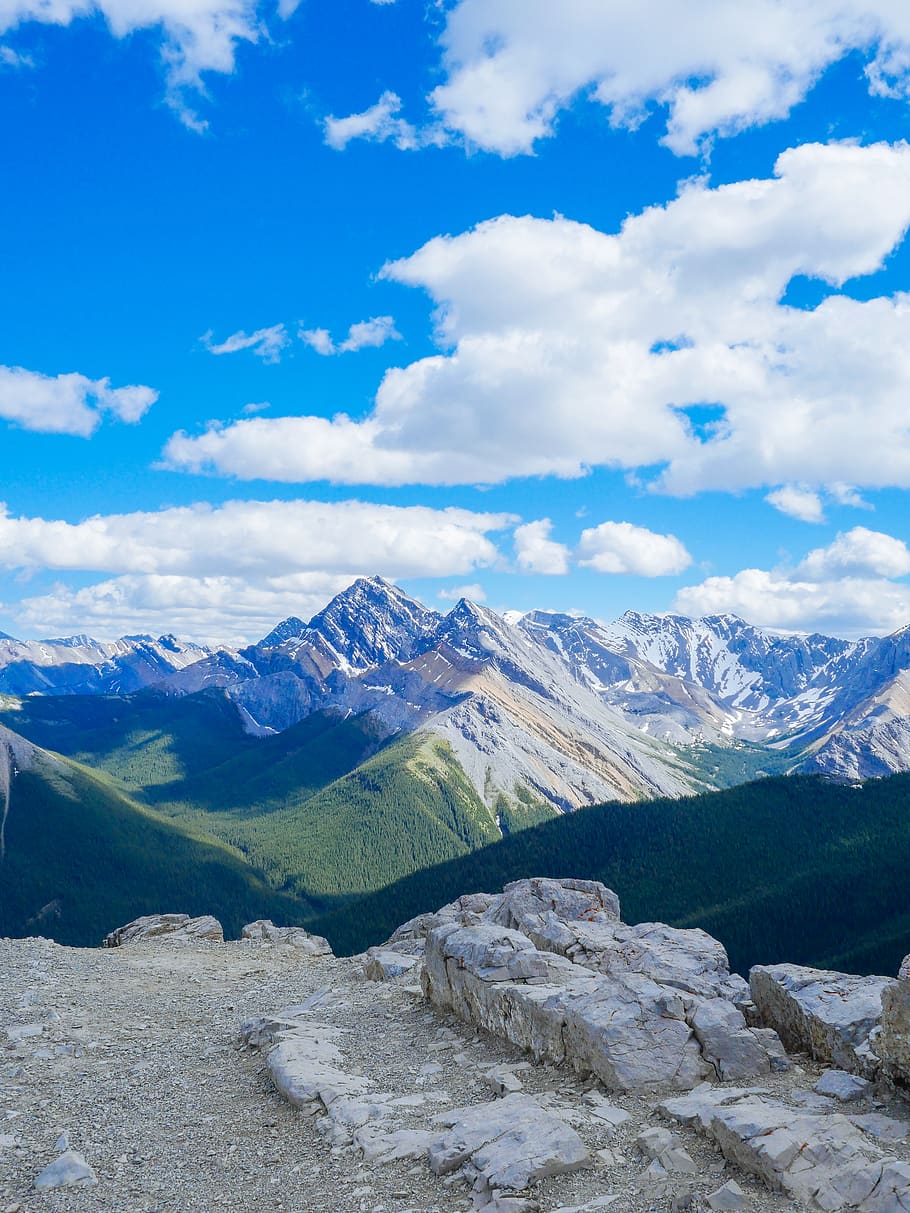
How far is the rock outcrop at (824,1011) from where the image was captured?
787 inches

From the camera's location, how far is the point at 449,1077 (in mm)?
21391

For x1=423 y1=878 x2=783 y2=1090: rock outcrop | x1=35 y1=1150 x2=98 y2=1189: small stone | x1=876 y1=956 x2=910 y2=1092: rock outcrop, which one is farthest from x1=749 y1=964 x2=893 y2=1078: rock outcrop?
x1=35 y1=1150 x2=98 y2=1189: small stone

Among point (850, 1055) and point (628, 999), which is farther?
point (628, 999)

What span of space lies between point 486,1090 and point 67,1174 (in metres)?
9.74

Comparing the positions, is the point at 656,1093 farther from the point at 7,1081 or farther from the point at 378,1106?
the point at 7,1081

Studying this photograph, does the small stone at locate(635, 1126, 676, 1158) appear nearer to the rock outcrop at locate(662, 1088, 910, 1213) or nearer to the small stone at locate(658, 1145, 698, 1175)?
the small stone at locate(658, 1145, 698, 1175)

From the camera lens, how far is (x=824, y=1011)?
848 inches

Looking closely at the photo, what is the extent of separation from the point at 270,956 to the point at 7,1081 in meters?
21.7

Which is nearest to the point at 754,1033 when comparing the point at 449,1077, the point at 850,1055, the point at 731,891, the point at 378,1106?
the point at 850,1055

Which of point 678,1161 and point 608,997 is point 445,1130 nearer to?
point 678,1161

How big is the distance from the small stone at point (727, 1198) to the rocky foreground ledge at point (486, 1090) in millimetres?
68

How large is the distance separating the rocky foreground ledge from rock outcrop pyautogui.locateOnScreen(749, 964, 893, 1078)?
7 centimetres

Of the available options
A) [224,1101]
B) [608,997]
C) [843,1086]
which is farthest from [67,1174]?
[843,1086]

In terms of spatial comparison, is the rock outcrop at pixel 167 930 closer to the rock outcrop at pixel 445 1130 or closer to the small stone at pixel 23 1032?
the small stone at pixel 23 1032
